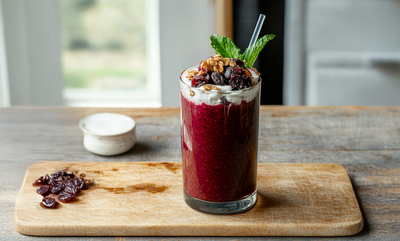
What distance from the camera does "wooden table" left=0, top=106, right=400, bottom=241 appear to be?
1073 millimetres

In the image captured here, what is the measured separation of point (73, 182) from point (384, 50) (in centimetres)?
220

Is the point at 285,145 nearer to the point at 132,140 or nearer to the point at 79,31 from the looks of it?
the point at 132,140

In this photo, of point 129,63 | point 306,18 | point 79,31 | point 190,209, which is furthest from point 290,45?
point 190,209

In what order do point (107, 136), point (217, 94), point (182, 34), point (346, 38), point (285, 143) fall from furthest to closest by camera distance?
point (182, 34) < point (346, 38) < point (285, 143) < point (107, 136) < point (217, 94)

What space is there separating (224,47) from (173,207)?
392 millimetres

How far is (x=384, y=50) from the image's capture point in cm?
264

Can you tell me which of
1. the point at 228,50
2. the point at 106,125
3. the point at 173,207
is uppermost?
the point at 228,50

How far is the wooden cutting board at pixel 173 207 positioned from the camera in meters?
0.93

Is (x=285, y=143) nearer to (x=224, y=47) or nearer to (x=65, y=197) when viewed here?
(x=224, y=47)

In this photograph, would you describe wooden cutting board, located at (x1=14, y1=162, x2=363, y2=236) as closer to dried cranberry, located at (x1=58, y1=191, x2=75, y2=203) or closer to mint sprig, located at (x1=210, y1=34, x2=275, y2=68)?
dried cranberry, located at (x1=58, y1=191, x2=75, y2=203)

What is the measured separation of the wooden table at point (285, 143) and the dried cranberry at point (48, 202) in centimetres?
8

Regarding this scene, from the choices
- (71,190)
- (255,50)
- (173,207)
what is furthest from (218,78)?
(71,190)

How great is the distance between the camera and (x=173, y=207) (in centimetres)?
100

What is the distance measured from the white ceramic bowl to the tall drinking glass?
0.35 metres
